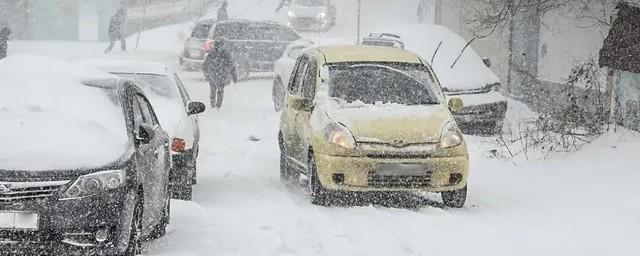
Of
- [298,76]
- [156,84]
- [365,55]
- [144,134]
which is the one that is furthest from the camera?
[298,76]

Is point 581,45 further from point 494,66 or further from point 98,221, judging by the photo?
point 98,221

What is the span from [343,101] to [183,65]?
733 inches

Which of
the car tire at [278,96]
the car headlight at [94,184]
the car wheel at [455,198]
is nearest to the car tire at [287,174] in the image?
the car wheel at [455,198]

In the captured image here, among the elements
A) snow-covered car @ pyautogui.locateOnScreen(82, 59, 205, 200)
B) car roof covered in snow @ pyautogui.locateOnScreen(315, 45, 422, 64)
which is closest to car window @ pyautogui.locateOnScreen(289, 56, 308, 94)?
car roof covered in snow @ pyautogui.locateOnScreen(315, 45, 422, 64)

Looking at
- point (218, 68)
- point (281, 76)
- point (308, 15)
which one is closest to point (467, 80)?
point (281, 76)

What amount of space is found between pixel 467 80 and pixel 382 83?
6.85 metres

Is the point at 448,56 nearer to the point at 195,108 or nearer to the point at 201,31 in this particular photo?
the point at 195,108

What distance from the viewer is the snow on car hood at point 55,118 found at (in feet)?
23.2

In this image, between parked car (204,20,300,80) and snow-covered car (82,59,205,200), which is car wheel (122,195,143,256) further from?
parked car (204,20,300,80)

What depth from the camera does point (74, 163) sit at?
703 centimetres

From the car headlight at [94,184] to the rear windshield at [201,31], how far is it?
22.3 meters

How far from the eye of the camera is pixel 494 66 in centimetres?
2581

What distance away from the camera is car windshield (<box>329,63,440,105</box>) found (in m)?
11.6

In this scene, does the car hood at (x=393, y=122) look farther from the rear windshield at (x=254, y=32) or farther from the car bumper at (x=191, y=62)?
the car bumper at (x=191, y=62)
